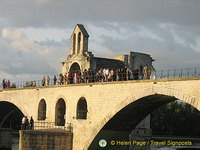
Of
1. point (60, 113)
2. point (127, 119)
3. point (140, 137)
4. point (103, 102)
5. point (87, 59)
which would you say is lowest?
point (140, 137)

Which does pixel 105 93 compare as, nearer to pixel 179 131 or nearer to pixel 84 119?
pixel 84 119

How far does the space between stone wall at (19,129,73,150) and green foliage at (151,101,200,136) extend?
4006 centimetres

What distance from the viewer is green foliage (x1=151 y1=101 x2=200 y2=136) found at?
66562 mm

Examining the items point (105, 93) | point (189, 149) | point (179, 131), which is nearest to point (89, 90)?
point (105, 93)

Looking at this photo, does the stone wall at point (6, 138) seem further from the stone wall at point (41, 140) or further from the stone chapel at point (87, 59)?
the stone wall at point (41, 140)

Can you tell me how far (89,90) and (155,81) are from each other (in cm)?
634

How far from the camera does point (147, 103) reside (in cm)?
2677

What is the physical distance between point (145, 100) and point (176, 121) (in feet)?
140

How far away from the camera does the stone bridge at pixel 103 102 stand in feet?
76.9

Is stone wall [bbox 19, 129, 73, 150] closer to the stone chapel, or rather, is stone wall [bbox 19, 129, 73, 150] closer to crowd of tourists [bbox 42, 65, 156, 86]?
crowd of tourists [bbox 42, 65, 156, 86]

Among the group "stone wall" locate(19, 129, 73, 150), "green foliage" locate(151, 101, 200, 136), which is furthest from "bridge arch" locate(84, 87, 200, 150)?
"green foliage" locate(151, 101, 200, 136)

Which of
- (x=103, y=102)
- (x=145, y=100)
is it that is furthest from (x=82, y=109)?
Result: (x=145, y=100)

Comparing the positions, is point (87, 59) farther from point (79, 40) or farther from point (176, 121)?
point (176, 121)

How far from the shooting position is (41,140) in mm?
26266
